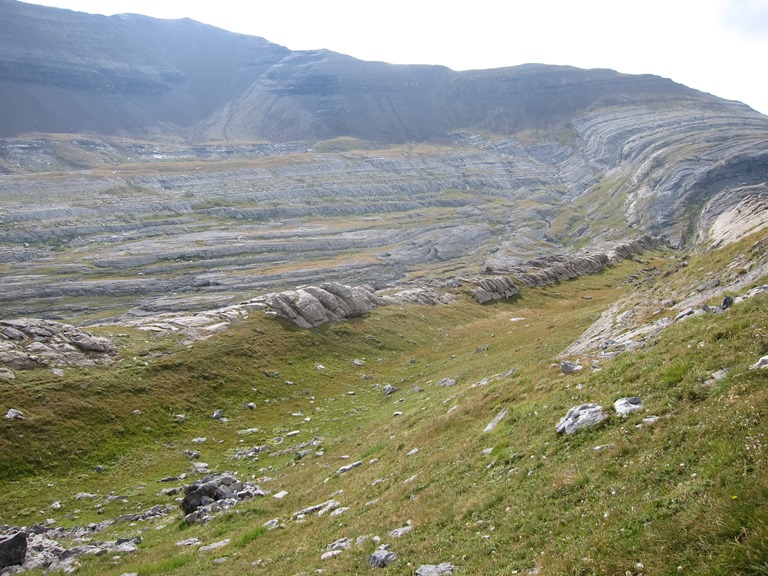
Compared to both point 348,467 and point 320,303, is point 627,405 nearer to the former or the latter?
point 348,467

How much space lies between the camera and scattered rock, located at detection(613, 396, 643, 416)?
49.9 ft

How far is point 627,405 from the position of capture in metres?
15.6

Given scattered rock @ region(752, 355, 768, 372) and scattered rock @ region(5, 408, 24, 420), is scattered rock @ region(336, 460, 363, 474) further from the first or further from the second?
scattered rock @ region(5, 408, 24, 420)

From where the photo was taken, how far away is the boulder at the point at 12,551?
70.0 ft

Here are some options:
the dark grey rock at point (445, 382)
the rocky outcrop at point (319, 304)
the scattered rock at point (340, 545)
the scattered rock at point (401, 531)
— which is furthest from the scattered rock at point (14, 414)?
the scattered rock at point (401, 531)

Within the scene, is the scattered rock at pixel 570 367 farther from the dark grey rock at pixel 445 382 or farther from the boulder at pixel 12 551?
the boulder at pixel 12 551

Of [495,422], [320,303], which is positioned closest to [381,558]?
[495,422]

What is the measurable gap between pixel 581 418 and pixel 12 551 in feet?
80.9

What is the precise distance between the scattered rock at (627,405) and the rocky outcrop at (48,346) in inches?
1806

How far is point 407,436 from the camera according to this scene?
28484mm

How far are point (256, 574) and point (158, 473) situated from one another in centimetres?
2244

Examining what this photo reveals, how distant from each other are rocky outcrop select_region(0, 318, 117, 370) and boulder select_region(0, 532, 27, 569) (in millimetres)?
24846

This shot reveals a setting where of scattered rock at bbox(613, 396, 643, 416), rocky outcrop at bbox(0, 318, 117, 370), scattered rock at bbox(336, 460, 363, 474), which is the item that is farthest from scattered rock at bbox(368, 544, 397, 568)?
rocky outcrop at bbox(0, 318, 117, 370)

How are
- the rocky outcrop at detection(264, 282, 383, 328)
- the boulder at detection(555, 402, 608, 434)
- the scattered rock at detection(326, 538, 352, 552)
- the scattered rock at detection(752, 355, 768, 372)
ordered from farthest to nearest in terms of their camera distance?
the rocky outcrop at detection(264, 282, 383, 328) → the scattered rock at detection(326, 538, 352, 552) → the boulder at detection(555, 402, 608, 434) → the scattered rock at detection(752, 355, 768, 372)
